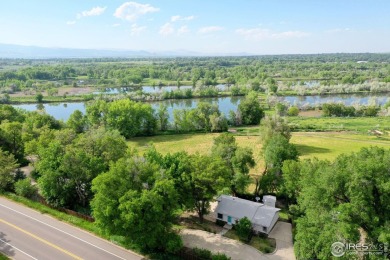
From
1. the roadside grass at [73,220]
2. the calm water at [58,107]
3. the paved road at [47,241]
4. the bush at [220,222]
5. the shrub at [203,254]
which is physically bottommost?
the calm water at [58,107]

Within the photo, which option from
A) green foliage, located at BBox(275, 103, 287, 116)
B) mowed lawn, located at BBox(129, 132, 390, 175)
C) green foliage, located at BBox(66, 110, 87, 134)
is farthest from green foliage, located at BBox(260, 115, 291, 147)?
green foliage, located at BBox(275, 103, 287, 116)

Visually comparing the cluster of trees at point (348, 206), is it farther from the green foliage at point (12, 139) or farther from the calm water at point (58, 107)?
the calm water at point (58, 107)

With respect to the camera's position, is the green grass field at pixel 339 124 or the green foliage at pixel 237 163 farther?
the green grass field at pixel 339 124

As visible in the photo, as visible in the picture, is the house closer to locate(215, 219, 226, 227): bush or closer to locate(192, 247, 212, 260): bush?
locate(215, 219, 226, 227): bush

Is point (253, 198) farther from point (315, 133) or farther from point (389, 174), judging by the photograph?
point (315, 133)

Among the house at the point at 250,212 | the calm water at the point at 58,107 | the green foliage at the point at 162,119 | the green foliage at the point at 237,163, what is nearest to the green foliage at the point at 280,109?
the green foliage at the point at 162,119

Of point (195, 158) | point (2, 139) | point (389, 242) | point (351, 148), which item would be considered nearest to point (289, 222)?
point (195, 158)

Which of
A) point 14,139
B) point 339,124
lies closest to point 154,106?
point 339,124

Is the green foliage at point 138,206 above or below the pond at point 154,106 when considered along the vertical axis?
above
